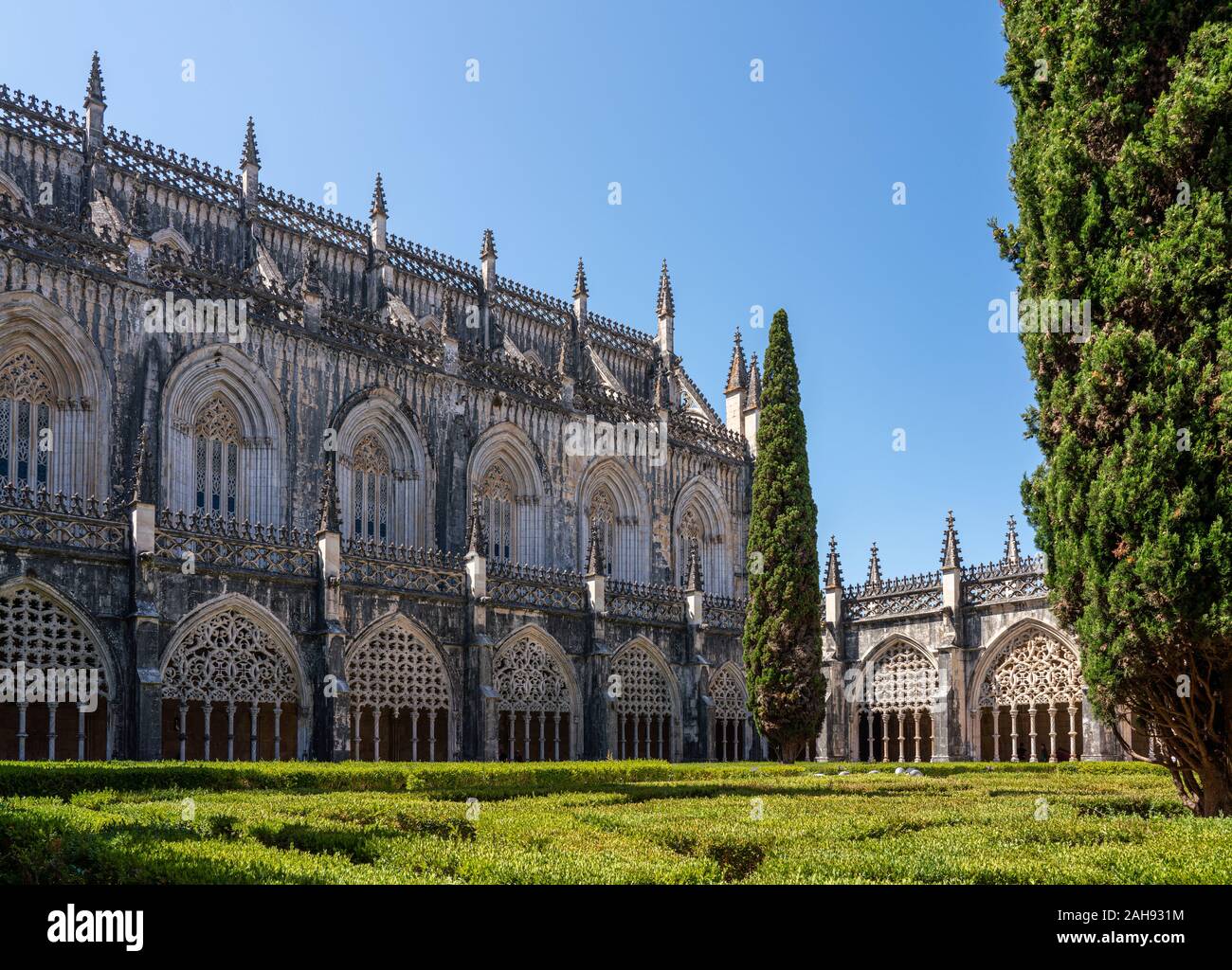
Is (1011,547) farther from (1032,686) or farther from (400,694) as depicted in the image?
(400,694)

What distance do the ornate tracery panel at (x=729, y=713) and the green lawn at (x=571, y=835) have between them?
1664 centimetres

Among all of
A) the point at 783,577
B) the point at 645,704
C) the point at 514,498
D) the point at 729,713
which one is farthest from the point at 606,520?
the point at 783,577

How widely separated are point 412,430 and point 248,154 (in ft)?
→ 30.7

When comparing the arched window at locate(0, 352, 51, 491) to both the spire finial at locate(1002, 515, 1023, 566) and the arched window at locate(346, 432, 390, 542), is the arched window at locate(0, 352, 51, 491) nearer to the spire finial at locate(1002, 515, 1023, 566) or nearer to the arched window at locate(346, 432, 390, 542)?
the arched window at locate(346, 432, 390, 542)

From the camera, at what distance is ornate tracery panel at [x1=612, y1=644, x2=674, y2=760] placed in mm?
30391

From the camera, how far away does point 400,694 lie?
24.9m

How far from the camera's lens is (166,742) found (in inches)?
884

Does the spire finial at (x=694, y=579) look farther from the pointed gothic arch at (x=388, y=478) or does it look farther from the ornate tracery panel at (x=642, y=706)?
the pointed gothic arch at (x=388, y=478)

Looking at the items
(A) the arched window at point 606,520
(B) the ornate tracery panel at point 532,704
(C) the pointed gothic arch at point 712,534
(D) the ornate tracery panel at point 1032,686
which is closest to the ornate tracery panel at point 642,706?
(B) the ornate tracery panel at point 532,704

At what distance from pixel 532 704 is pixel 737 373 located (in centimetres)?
2015

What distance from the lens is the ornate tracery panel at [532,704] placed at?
89.5 ft

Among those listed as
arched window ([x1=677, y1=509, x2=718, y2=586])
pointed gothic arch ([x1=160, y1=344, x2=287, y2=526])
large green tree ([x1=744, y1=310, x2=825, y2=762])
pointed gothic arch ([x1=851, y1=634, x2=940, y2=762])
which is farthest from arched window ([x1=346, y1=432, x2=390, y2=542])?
pointed gothic arch ([x1=851, y1=634, x2=940, y2=762])

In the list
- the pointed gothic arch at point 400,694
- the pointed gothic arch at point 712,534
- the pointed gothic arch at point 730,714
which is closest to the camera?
the pointed gothic arch at point 400,694
